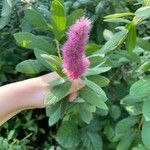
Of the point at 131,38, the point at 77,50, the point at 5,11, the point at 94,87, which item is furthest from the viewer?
the point at 5,11

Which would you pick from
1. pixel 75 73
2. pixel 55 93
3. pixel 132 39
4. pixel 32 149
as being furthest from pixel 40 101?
pixel 32 149

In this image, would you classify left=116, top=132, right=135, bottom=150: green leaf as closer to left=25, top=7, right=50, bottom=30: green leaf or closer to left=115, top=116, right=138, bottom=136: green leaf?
left=115, top=116, right=138, bottom=136: green leaf

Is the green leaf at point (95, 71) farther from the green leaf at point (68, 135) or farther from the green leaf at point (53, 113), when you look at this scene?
the green leaf at point (68, 135)

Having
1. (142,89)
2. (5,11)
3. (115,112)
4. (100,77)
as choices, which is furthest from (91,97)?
(5,11)

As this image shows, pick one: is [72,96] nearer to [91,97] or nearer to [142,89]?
[91,97]

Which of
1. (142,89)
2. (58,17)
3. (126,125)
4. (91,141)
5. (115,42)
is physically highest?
(58,17)

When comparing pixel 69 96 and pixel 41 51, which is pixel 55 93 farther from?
pixel 41 51

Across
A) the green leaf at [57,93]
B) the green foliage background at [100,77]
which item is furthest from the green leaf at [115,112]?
the green leaf at [57,93]
